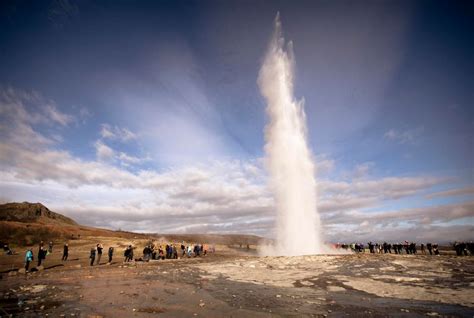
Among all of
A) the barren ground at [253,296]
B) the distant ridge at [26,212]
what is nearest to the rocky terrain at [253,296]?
the barren ground at [253,296]

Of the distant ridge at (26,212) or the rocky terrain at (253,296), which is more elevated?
the distant ridge at (26,212)

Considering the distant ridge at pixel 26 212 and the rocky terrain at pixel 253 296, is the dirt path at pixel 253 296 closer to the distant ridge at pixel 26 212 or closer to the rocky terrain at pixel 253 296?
the rocky terrain at pixel 253 296

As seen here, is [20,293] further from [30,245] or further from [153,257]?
[30,245]

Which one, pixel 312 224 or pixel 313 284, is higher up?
pixel 312 224

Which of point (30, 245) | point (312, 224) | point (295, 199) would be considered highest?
point (295, 199)

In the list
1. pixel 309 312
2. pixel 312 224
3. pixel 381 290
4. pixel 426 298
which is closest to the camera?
pixel 309 312

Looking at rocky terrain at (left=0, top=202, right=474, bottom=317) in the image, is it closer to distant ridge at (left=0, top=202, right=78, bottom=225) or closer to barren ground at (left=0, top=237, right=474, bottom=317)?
barren ground at (left=0, top=237, right=474, bottom=317)

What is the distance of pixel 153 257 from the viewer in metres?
38.1

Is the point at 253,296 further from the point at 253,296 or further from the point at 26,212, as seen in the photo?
the point at 26,212

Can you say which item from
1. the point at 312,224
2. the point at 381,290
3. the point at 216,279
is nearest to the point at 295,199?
the point at 312,224

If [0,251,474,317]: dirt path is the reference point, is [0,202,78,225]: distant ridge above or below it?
above

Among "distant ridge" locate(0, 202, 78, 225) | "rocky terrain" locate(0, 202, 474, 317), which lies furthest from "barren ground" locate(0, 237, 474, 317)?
"distant ridge" locate(0, 202, 78, 225)

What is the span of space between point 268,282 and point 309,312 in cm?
779

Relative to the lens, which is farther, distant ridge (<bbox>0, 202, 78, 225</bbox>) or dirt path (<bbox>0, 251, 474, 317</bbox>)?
distant ridge (<bbox>0, 202, 78, 225</bbox>)
